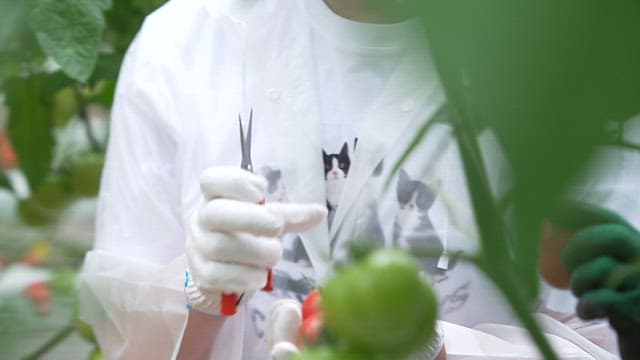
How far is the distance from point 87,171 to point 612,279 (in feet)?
3.89

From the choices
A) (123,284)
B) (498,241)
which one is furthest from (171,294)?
(498,241)

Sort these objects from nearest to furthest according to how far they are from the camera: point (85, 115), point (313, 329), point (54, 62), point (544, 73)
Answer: point (544, 73) → point (313, 329) → point (54, 62) → point (85, 115)

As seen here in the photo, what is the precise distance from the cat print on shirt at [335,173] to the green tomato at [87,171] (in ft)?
0.94

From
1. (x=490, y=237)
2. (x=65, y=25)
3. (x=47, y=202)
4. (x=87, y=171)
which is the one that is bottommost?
(x=87, y=171)

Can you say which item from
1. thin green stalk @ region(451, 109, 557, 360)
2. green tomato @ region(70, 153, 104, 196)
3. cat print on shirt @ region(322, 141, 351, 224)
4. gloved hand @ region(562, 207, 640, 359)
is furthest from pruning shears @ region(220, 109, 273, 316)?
thin green stalk @ region(451, 109, 557, 360)

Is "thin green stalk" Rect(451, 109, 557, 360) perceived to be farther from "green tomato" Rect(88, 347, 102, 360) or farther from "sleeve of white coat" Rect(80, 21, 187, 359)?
"green tomato" Rect(88, 347, 102, 360)

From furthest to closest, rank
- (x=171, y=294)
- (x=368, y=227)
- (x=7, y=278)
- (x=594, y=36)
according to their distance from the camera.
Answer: (x=171, y=294) → (x=368, y=227) → (x=7, y=278) → (x=594, y=36)

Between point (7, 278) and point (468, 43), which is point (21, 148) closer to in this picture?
point (7, 278)

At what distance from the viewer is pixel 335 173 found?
1.29 m

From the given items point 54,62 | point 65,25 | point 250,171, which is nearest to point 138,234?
point 250,171

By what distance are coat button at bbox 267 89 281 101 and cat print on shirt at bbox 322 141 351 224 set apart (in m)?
0.08

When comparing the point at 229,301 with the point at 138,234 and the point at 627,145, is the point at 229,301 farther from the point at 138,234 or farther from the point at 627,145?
the point at 627,145

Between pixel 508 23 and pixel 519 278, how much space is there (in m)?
0.07

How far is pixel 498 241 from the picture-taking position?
240 millimetres
